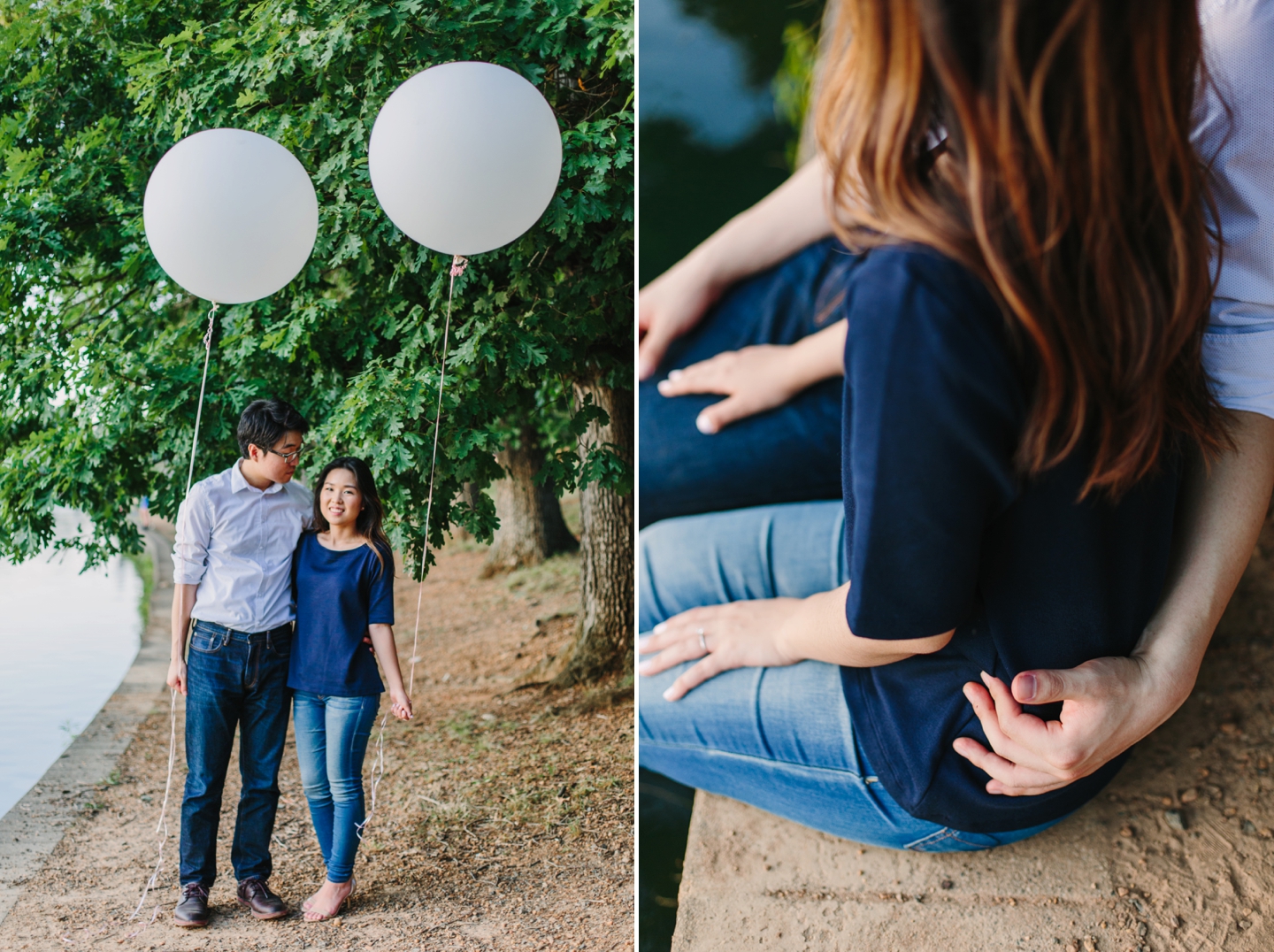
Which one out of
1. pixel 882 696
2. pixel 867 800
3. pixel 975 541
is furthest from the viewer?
pixel 867 800

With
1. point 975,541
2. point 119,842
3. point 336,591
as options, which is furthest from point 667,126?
point 119,842

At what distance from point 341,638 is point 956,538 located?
6.02ft

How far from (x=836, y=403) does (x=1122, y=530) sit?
0.45 metres

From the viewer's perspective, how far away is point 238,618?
2.40 meters

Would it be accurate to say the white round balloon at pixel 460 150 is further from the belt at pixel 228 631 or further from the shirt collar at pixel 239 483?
the belt at pixel 228 631

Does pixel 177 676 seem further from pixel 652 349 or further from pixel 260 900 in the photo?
pixel 652 349

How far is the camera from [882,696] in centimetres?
133

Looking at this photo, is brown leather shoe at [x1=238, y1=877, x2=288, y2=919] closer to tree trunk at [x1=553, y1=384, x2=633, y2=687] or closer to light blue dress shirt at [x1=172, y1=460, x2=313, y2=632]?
light blue dress shirt at [x1=172, y1=460, x2=313, y2=632]

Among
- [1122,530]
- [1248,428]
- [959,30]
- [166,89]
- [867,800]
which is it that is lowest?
[867,800]

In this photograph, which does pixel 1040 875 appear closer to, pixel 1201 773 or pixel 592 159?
pixel 1201 773

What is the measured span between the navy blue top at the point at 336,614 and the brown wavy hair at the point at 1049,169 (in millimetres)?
1816

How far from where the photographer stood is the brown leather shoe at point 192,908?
8.35 ft

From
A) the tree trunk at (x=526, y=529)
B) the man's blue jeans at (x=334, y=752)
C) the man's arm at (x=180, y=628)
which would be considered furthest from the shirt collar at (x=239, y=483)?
the tree trunk at (x=526, y=529)

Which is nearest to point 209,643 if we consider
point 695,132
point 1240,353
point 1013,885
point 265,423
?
point 265,423
